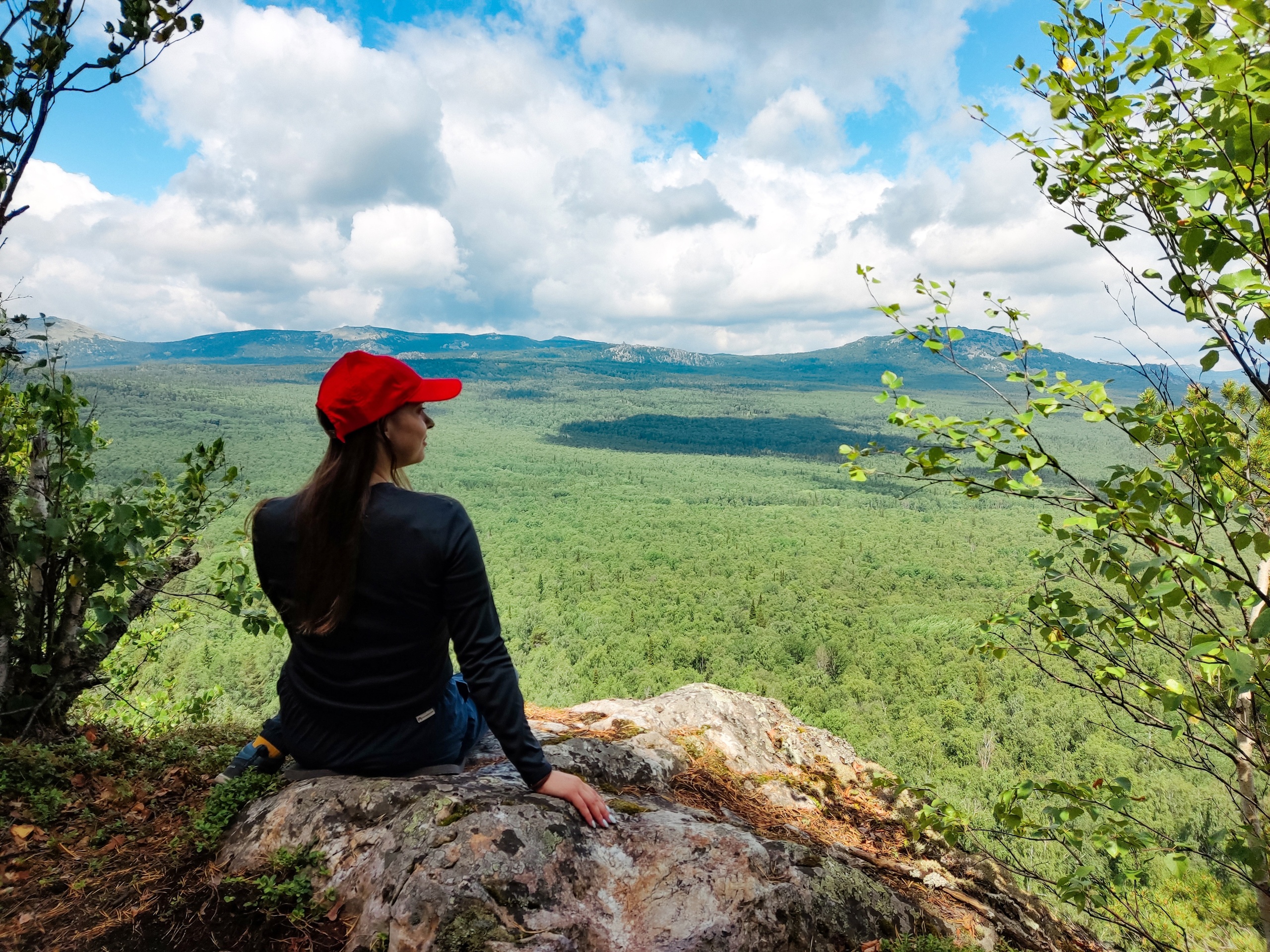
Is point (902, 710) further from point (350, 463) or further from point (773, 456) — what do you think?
point (773, 456)

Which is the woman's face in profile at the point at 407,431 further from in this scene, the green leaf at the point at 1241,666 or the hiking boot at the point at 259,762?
the green leaf at the point at 1241,666

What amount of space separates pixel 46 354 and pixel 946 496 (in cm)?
8678

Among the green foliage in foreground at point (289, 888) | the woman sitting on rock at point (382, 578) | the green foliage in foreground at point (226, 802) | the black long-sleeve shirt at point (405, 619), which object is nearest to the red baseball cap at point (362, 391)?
the woman sitting on rock at point (382, 578)

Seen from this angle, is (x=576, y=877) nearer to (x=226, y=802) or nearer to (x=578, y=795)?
(x=578, y=795)

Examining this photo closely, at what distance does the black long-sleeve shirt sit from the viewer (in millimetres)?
2035

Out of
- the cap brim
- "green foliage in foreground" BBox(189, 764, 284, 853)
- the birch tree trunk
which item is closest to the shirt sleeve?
the cap brim

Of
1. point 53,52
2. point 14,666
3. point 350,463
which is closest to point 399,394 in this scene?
point 350,463

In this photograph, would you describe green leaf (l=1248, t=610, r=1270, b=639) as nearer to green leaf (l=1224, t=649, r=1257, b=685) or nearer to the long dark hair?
green leaf (l=1224, t=649, r=1257, b=685)

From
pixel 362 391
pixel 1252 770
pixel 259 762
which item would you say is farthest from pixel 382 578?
pixel 1252 770

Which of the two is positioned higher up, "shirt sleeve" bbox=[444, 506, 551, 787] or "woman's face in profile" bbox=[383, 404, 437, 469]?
"woman's face in profile" bbox=[383, 404, 437, 469]

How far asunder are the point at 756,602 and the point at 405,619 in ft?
103

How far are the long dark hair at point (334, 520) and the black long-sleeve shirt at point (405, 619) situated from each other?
4 centimetres

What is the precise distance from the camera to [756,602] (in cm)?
3216

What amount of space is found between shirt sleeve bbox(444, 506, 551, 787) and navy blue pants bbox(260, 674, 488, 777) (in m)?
0.57
